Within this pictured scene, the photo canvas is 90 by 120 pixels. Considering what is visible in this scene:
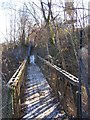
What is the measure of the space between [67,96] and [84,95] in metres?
0.68

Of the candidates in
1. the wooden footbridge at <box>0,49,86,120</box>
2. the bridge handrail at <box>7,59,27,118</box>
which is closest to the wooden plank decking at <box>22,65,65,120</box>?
the wooden footbridge at <box>0,49,86,120</box>

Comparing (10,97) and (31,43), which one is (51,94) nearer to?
(10,97)

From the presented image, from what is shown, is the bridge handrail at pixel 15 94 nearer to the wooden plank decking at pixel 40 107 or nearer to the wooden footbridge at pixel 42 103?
the wooden footbridge at pixel 42 103

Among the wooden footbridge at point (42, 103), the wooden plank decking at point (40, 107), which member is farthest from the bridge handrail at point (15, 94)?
the wooden plank decking at point (40, 107)

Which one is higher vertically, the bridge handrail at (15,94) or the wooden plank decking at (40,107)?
the bridge handrail at (15,94)

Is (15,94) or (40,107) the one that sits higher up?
(15,94)

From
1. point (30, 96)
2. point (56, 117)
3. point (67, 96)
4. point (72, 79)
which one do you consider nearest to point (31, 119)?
point (56, 117)

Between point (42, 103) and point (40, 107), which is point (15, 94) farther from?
point (42, 103)

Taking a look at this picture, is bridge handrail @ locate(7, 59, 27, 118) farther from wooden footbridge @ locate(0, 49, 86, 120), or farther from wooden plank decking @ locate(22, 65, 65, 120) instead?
wooden plank decking @ locate(22, 65, 65, 120)

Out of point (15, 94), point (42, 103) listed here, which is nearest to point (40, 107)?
point (42, 103)

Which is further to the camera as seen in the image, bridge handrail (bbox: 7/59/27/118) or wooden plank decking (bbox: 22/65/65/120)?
wooden plank decking (bbox: 22/65/65/120)

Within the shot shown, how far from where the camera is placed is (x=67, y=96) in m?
6.03

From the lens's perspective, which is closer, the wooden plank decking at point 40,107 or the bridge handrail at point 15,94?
the bridge handrail at point 15,94

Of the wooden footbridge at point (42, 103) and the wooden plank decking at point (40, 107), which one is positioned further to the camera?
the wooden plank decking at point (40, 107)
